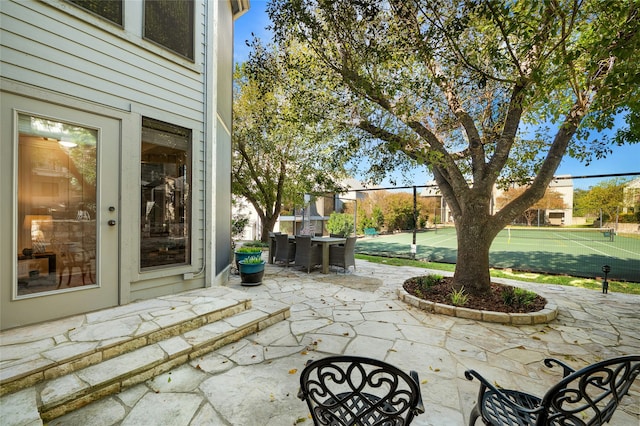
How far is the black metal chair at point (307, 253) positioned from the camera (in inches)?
263

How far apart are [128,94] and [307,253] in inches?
180

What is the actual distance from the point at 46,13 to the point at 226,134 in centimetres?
288

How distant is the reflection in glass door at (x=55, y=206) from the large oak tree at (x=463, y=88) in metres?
3.19

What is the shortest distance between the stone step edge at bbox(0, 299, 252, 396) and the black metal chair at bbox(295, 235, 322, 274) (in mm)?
3453

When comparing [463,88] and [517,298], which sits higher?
[463,88]

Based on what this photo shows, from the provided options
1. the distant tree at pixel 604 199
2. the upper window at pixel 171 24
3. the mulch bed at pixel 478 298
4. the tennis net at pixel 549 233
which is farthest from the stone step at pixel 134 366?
the tennis net at pixel 549 233

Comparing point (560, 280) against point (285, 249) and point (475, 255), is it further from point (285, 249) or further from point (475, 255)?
point (285, 249)

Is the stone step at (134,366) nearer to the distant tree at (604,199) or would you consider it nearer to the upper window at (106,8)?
the upper window at (106,8)

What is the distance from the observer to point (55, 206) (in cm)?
293

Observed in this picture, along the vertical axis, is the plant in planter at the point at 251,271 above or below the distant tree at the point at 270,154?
below

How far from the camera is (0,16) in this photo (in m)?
2.59

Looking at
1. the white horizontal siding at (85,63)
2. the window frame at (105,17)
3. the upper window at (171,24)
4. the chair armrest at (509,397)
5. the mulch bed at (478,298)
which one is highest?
the upper window at (171,24)

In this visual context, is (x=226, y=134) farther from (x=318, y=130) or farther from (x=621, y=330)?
(x=621, y=330)

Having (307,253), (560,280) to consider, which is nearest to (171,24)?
(307,253)
